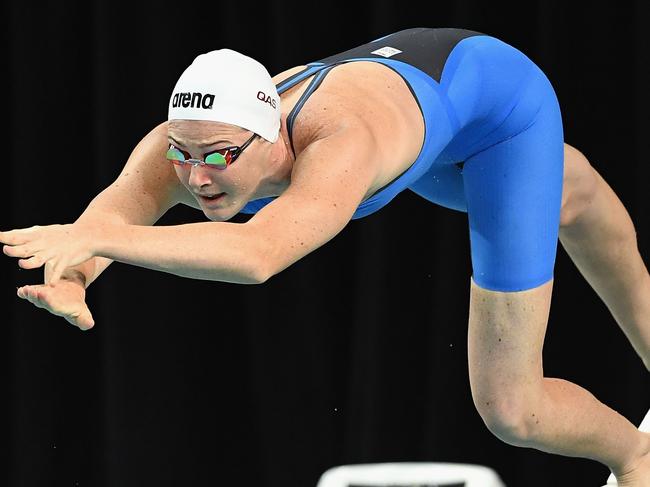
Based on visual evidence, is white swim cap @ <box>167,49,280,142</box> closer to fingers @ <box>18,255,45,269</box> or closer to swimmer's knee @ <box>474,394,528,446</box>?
fingers @ <box>18,255,45,269</box>

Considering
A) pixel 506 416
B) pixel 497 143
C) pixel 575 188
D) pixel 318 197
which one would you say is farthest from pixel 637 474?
pixel 318 197

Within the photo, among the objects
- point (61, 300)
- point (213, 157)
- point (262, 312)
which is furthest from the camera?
point (262, 312)

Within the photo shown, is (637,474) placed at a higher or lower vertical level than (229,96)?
lower

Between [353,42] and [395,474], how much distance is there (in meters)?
1.46

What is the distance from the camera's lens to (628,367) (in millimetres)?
3262

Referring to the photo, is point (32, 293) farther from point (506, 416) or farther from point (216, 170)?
point (506, 416)

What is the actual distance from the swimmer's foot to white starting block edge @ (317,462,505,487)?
471 mm

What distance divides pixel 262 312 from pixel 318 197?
159cm

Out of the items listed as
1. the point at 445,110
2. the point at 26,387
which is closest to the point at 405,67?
the point at 445,110

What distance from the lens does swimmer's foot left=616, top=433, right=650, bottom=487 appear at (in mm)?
2477

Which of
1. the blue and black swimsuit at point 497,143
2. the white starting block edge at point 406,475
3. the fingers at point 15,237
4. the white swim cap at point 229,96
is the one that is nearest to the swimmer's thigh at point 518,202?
the blue and black swimsuit at point 497,143

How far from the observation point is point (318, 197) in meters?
1.79

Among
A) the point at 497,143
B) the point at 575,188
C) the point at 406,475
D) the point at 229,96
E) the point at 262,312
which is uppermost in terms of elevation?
the point at 229,96

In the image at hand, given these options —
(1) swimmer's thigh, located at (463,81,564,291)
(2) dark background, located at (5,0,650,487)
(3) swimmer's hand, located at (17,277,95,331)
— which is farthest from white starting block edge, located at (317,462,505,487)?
(2) dark background, located at (5,0,650,487)
